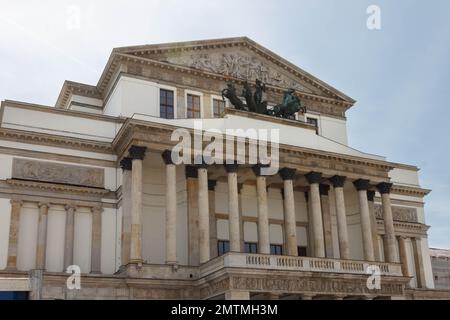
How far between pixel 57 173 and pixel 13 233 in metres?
3.50

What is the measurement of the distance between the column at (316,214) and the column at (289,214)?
1.12m

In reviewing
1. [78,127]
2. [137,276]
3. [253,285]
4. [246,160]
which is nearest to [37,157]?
[78,127]

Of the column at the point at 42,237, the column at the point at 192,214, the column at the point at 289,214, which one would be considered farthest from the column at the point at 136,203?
the column at the point at 289,214

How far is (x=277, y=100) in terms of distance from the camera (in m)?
37.2

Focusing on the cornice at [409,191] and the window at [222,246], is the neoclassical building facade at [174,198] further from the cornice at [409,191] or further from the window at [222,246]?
the cornice at [409,191]

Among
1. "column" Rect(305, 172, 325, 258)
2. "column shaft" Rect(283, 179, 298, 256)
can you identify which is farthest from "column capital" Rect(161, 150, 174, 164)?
"column" Rect(305, 172, 325, 258)

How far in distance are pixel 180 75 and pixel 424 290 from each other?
1990 cm

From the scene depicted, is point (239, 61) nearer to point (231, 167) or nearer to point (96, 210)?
point (231, 167)

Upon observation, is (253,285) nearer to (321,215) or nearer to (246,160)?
(246,160)

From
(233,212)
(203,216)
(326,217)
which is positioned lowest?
(203,216)

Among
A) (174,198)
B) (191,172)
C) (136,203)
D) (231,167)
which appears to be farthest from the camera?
(191,172)

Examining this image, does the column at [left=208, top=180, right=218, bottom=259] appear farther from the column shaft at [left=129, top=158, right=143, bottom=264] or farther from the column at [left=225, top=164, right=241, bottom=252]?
the column shaft at [left=129, top=158, right=143, bottom=264]

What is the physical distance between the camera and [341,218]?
31.9 metres

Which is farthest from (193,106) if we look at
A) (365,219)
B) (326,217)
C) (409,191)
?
(409,191)
